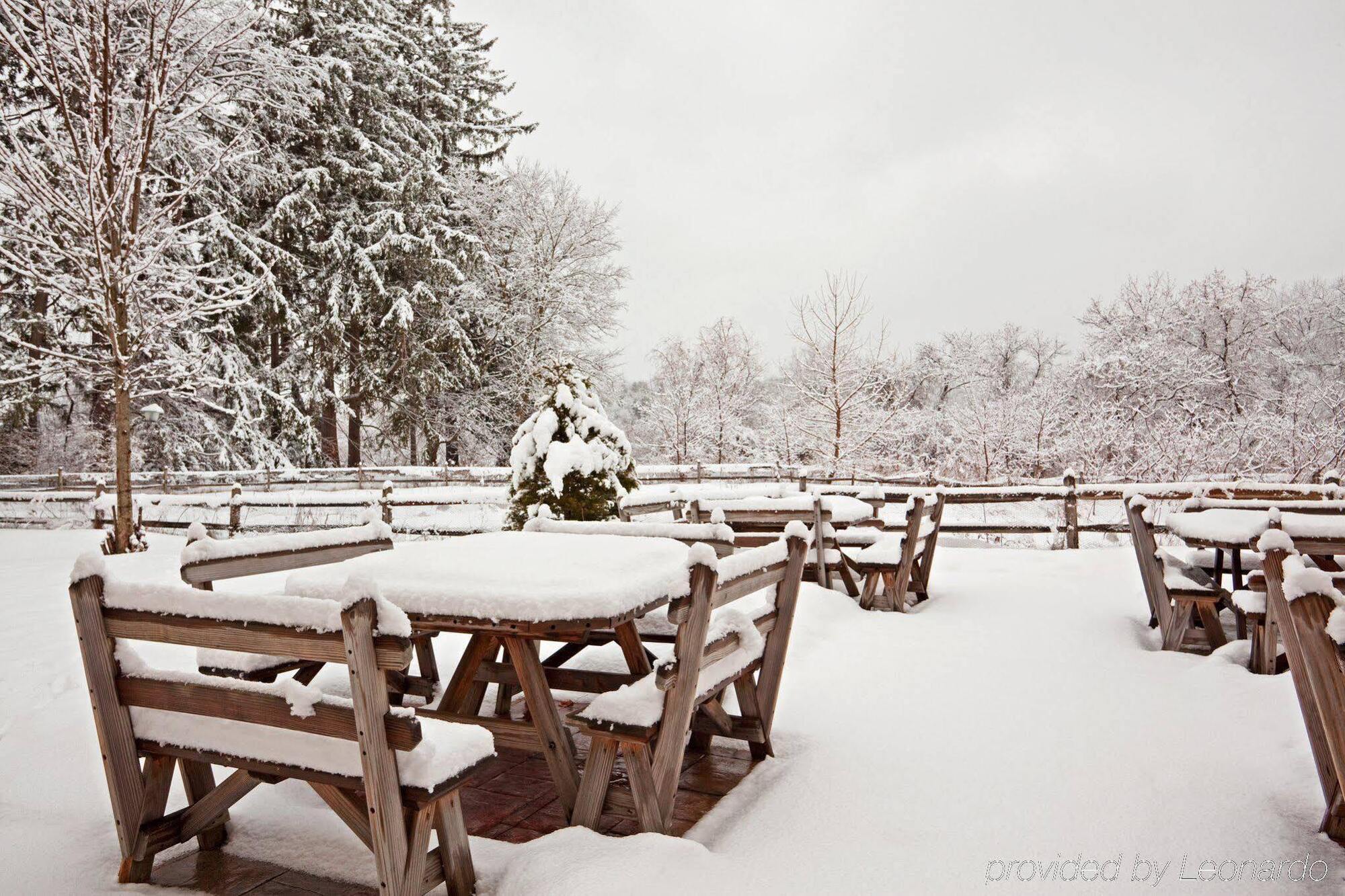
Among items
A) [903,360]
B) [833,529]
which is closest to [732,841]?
[833,529]

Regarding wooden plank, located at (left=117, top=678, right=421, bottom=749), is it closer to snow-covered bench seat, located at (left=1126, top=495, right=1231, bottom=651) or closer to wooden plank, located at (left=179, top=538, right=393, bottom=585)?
wooden plank, located at (left=179, top=538, right=393, bottom=585)

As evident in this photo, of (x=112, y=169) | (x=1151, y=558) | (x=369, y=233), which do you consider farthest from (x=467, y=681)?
(x=369, y=233)

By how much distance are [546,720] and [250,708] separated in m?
0.95

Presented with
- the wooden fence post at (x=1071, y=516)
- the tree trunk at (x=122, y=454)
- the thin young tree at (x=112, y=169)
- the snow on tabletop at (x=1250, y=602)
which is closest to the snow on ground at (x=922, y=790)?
the snow on tabletop at (x=1250, y=602)

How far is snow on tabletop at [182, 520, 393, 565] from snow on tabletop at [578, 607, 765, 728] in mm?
1453

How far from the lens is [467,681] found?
3.15 m

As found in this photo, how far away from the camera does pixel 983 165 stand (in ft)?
141

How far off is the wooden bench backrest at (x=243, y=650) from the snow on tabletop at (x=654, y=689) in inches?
27.8

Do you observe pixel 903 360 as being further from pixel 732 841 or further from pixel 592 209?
pixel 732 841

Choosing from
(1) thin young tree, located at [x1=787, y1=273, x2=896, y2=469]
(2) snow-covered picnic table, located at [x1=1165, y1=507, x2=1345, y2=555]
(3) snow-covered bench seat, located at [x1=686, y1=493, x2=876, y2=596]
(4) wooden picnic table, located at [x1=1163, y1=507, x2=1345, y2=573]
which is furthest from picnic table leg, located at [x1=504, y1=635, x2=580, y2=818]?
(1) thin young tree, located at [x1=787, y1=273, x2=896, y2=469]

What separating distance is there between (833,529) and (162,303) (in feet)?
44.7

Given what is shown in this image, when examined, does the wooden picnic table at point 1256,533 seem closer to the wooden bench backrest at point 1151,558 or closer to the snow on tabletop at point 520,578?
the wooden bench backrest at point 1151,558

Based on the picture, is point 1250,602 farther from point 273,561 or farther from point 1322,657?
point 273,561

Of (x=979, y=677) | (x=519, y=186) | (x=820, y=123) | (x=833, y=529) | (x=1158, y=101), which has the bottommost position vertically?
(x=979, y=677)
